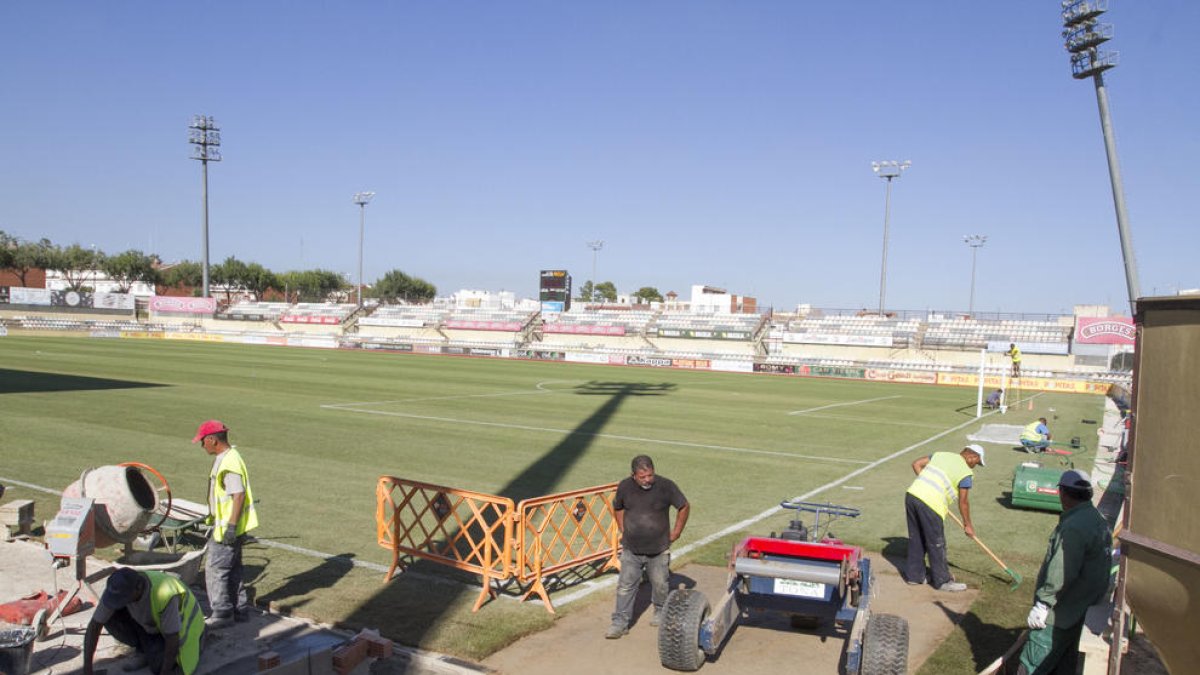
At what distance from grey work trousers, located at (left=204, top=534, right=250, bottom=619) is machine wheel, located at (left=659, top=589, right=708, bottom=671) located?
408 centimetres

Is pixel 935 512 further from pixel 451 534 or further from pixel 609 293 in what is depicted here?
pixel 609 293

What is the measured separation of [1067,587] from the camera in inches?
232

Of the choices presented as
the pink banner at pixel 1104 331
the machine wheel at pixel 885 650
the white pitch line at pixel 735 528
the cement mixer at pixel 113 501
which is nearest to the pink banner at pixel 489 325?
the pink banner at pixel 1104 331

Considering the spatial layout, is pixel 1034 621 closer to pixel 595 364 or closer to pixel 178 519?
pixel 178 519

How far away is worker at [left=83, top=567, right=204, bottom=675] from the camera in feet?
19.0

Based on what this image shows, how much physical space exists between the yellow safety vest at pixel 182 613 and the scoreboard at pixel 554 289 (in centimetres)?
7914

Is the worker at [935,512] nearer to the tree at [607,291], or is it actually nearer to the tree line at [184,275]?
the tree line at [184,275]

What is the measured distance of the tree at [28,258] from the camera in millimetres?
92562

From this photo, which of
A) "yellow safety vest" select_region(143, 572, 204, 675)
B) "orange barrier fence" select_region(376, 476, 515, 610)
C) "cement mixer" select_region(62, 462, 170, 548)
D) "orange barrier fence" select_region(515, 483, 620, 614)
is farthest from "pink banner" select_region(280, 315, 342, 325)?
"yellow safety vest" select_region(143, 572, 204, 675)

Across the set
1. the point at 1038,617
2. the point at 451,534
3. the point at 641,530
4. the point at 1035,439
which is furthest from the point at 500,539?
the point at 1035,439

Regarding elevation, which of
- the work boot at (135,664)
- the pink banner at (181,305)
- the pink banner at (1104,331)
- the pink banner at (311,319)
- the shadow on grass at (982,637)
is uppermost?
the pink banner at (1104,331)

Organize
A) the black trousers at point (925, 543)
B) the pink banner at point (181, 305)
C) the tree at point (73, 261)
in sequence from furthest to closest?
the tree at point (73, 261) < the pink banner at point (181, 305) < the black trousers at point (925, 543)

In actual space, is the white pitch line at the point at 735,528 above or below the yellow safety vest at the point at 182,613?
below

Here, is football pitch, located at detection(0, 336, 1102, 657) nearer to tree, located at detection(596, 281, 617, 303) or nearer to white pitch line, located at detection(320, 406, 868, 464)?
white pitch line, located at detection(320, 406, 868, 464)
